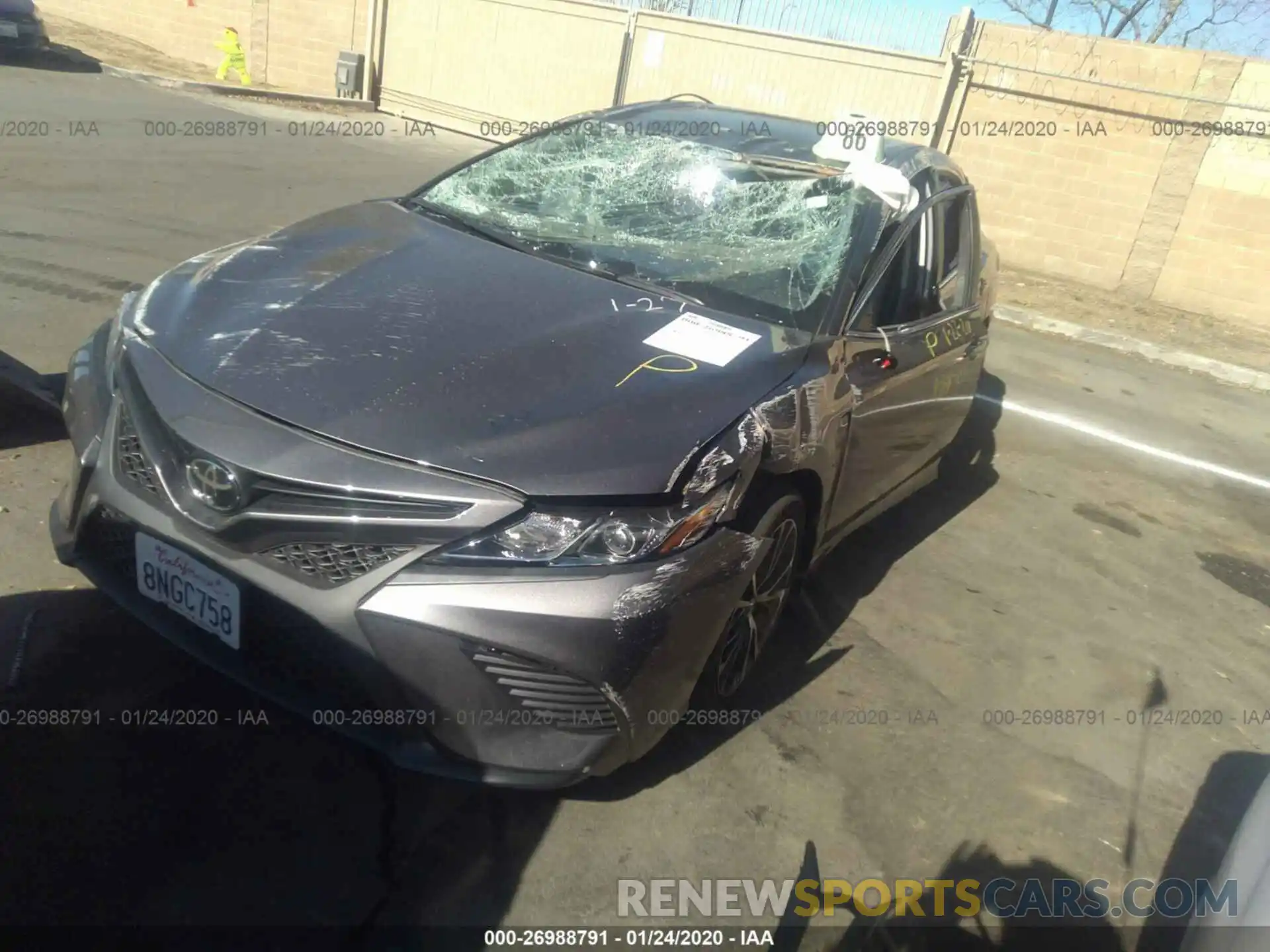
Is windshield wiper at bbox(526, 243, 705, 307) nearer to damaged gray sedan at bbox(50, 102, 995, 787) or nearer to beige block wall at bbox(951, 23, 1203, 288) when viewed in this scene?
damaged gray sedan at bbox(50, 102, 995, 787)

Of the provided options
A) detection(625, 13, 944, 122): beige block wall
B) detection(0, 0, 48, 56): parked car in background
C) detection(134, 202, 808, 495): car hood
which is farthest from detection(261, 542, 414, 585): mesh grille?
detection(0, 0, 48, 56): parked car in background

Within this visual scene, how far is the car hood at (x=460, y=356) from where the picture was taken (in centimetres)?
250

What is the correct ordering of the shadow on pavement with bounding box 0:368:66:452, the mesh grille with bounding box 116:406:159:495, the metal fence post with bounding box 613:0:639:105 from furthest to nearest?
the metal fence post with bounding box 613:0:639:105, the shadow on pavement with bounding box 0:368:66:452, the mesh grille with bounding box 116:406:159:495

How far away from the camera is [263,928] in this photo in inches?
91.6

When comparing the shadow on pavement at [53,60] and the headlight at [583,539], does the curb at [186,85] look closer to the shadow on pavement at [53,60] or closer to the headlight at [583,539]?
the shadow on pavement at [53,60]

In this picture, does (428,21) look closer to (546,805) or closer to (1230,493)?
(1230,493)

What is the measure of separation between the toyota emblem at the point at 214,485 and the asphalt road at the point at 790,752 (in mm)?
575

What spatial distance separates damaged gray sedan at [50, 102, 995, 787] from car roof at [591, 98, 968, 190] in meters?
0.56

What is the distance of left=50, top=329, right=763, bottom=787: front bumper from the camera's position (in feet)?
7.66

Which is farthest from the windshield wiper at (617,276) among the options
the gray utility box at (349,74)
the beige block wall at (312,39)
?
the beige block wall at (312,39)

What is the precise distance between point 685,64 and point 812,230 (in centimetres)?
1302

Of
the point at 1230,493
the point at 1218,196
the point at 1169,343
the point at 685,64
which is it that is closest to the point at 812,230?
the point at 1230,493

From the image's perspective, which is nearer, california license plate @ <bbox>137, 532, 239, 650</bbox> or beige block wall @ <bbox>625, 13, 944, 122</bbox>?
california license plate @ <bbox>137, 532, 239, 650</bbox>

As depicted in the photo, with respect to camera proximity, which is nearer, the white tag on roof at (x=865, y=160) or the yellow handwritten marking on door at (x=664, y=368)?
the yellow handwritten marking on door at (x=664, y=368)
